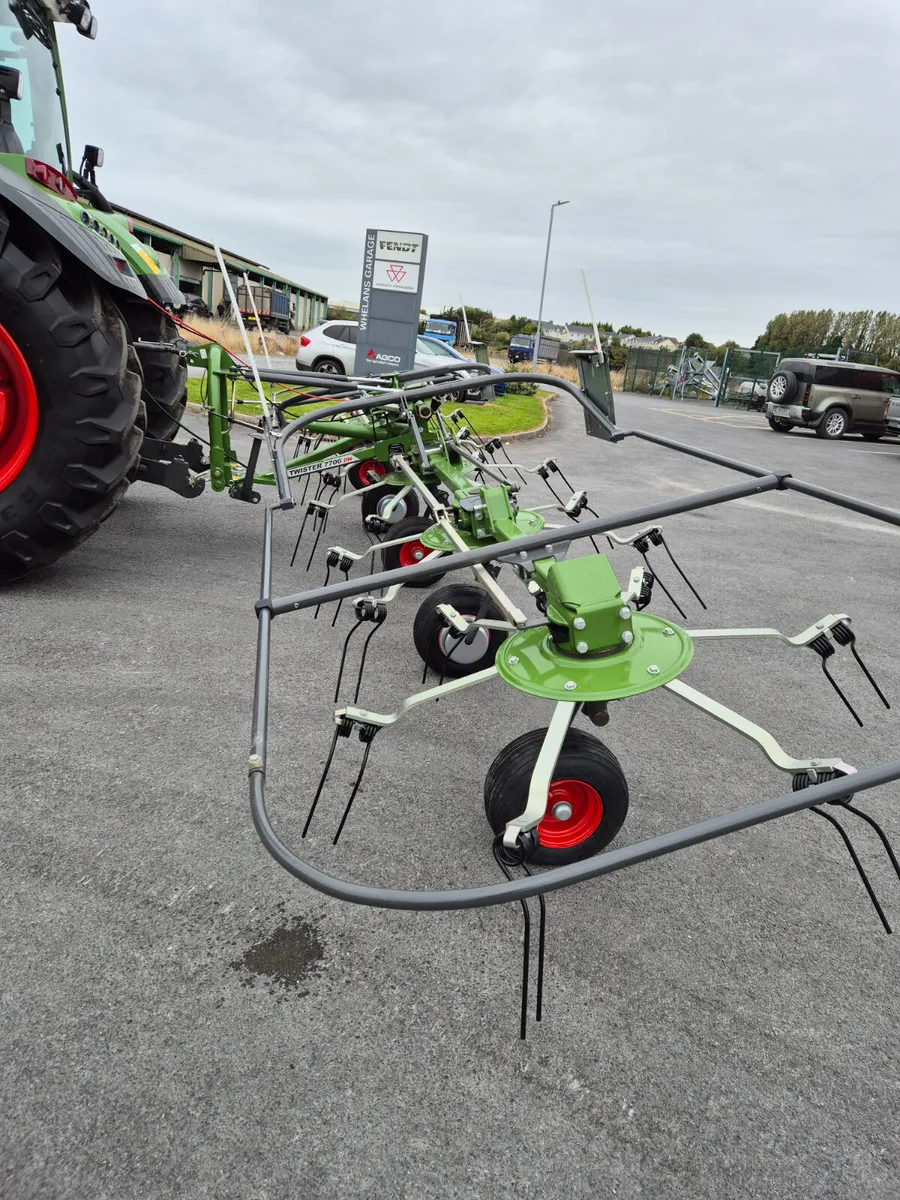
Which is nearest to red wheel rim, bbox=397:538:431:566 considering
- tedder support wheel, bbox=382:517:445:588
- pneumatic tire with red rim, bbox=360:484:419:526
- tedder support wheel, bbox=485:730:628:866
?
tedder support wheel, bbox=382:517:445:588

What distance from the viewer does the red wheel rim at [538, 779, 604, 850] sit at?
6.76 feet

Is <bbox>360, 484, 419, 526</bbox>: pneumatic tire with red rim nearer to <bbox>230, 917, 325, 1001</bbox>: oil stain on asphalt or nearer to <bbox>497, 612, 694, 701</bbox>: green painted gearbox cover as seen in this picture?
<bbox>497, 612, 694, 701</bbox>: green painted gearbox cover

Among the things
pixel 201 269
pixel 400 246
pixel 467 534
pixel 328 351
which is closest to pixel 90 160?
pixel 467 534

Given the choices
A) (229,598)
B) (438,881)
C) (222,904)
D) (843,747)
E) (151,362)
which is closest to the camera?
(222,904)

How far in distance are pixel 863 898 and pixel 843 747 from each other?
91cm

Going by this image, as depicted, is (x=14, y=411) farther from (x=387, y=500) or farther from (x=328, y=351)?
(x=328, y=351)

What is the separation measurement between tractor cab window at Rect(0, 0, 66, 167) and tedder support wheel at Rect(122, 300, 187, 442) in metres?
0.88

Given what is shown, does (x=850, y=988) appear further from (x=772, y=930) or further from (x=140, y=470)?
(x=140, y=470)

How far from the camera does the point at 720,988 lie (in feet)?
5.70

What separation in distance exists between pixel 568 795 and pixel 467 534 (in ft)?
6.34

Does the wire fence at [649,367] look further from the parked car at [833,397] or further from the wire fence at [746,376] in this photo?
the parked car at [833,397]

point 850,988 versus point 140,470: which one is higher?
point 140,470

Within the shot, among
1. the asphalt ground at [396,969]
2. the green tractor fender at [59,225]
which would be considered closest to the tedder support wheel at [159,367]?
the green tractor fender at [59,225]

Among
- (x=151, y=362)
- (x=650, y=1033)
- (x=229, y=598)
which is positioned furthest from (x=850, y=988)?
(x=151, y=362)
